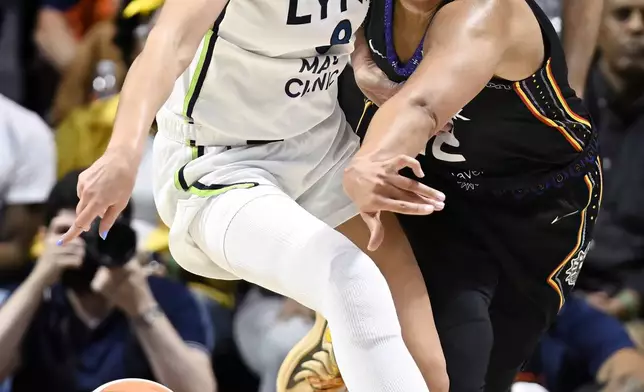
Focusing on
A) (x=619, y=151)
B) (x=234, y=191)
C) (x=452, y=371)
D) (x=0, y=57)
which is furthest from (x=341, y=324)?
(x=0, y=57)

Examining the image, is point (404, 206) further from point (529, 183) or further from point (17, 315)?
point (17, 315)

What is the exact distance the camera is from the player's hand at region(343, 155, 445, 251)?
4.47 feet

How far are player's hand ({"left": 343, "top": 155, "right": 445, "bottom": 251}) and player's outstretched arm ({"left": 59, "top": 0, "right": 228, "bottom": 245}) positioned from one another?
27 cm

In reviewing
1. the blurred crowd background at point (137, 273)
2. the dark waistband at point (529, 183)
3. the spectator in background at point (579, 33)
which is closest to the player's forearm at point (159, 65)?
the dark waistband at point (529, 183)

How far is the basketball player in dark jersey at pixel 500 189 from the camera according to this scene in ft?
5.54

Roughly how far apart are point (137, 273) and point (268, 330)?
0.37 meters

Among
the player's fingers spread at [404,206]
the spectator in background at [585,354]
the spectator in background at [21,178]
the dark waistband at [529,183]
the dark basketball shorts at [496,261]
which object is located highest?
the player's fingers spread at [404,206]

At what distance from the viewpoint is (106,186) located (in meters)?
1.40

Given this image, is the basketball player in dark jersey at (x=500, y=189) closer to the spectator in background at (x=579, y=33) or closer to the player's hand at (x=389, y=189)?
the spectator in background at (x=579, y=33)

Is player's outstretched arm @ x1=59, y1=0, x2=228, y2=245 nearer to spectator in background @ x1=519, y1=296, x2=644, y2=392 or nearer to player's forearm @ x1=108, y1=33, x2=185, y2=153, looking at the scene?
player's forearm @ x1=108, y1=33, x2=185, y2=153

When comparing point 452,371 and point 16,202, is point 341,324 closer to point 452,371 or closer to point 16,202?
point 452,371

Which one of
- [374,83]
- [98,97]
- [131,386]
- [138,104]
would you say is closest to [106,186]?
[138,104]

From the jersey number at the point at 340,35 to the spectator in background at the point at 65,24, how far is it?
5.85 feet

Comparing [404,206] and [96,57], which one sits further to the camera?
[96,57]
